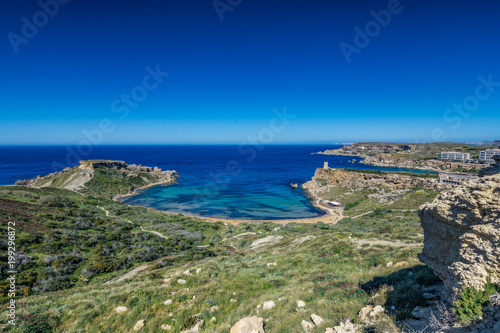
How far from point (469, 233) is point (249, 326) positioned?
20.9 feet

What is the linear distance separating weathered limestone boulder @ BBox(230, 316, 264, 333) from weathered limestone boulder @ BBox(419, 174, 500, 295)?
5.25 metres

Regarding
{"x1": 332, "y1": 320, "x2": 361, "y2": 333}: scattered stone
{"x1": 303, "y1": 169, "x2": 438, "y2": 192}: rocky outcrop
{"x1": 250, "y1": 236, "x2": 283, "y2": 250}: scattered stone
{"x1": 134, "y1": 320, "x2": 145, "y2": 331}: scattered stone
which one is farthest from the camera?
{"x1": 303, "y1": 169, "x2": 438, "y2": 192}: rocky outcrop

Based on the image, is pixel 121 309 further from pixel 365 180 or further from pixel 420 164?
pixel 420 164

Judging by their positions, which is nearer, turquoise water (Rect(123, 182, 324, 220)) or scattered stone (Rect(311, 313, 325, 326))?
scattered stone (Rect(311, 313, 325, 326))

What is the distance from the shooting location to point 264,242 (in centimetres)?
2492

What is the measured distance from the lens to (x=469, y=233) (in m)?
5.13

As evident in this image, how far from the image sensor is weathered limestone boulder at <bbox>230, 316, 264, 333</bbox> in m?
7.24

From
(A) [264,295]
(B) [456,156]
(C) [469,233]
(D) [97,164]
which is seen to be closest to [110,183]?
(D) [97,164]

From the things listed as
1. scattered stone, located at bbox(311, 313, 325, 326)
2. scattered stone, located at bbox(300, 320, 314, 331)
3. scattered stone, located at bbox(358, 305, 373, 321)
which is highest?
scattered stone, located at bbox(358, 305, 373, 321)

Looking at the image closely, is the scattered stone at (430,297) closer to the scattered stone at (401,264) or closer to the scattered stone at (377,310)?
the scattered stone at (377,310)

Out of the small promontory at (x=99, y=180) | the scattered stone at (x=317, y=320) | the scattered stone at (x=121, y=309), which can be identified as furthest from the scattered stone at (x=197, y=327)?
the small promontory at (x=99, y=180)

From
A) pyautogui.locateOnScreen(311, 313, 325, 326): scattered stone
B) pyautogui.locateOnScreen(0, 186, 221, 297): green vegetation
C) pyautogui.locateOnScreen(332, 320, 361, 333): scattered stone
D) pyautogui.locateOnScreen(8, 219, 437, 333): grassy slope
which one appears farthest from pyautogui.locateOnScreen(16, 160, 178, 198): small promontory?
pyautogui.locateOnScreen(332, 320, 361, 333): scattered stone

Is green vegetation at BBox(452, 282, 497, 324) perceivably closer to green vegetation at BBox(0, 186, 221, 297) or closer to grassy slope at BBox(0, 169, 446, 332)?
grassy slope at BBox(0, 169, 446, 332)

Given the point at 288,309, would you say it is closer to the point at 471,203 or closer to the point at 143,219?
the point at 471,203
